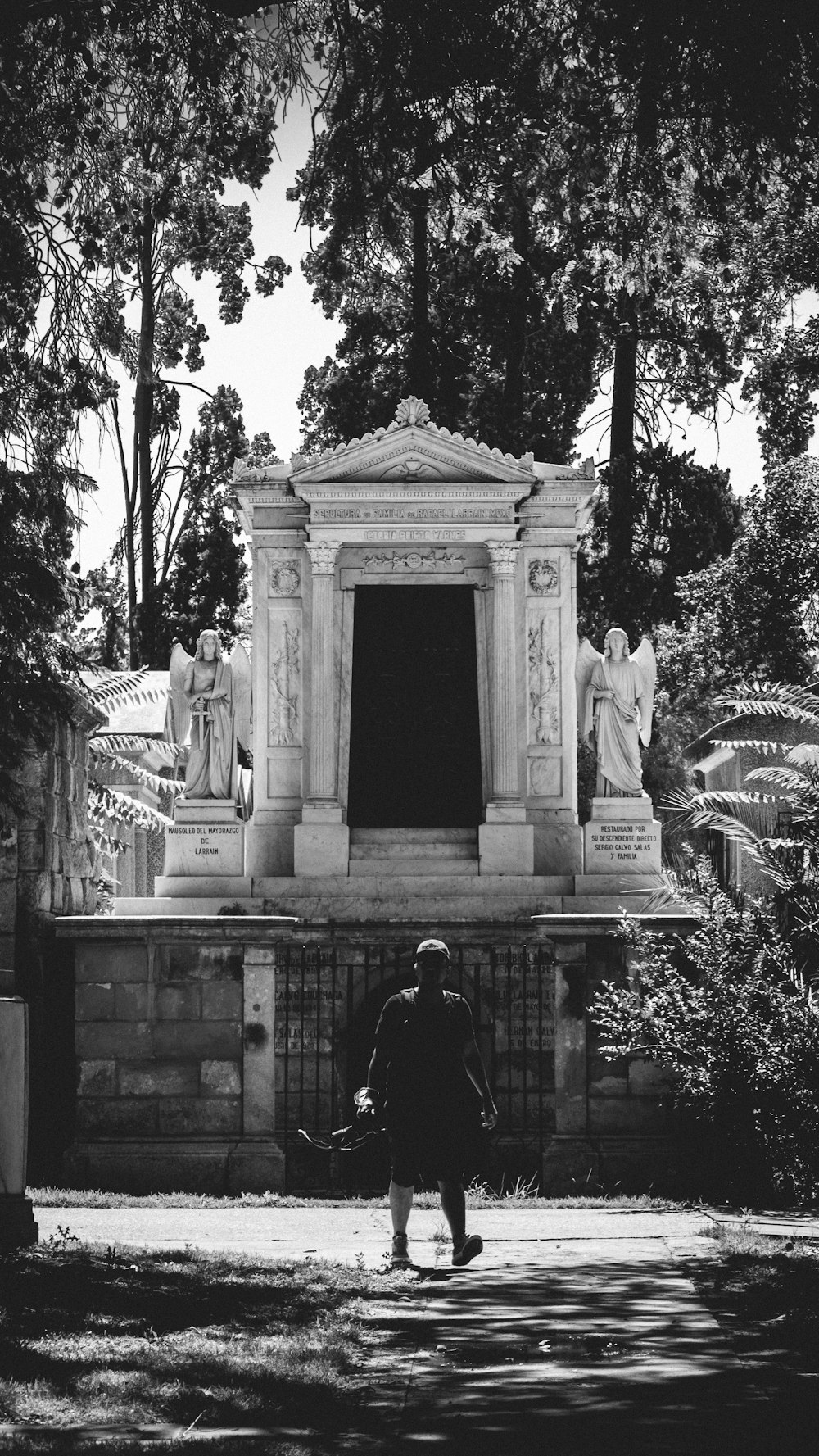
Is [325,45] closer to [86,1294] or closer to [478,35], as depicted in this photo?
[478,35]

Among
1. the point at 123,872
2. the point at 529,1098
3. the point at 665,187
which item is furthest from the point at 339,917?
the point at 123,872

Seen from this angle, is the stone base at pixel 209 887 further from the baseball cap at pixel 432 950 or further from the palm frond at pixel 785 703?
the baseball cap at pixel 432 950

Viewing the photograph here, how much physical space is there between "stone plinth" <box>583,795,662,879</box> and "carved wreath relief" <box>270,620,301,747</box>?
3.07m

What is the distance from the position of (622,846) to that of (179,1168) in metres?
5.38

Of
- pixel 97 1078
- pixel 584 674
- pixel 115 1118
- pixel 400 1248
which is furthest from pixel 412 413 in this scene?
pixel 400 1248

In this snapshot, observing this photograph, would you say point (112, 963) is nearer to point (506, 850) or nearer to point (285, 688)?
point (285, 688)

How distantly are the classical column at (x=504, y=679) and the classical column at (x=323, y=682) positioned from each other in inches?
61.3

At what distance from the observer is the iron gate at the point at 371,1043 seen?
49.6ft

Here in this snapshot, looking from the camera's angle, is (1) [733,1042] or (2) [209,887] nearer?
(1) [733,1042]

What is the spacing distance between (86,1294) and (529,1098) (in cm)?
830

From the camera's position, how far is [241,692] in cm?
1811

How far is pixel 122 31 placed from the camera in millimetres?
10883

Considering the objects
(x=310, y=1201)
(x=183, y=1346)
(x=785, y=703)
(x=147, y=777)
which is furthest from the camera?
(x=147, y=777)

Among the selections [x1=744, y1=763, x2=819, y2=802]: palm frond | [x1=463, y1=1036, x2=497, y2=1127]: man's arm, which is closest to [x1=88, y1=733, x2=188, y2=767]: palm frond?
[x1=744, y1=763, x2=819, y2=802]: palm frond
